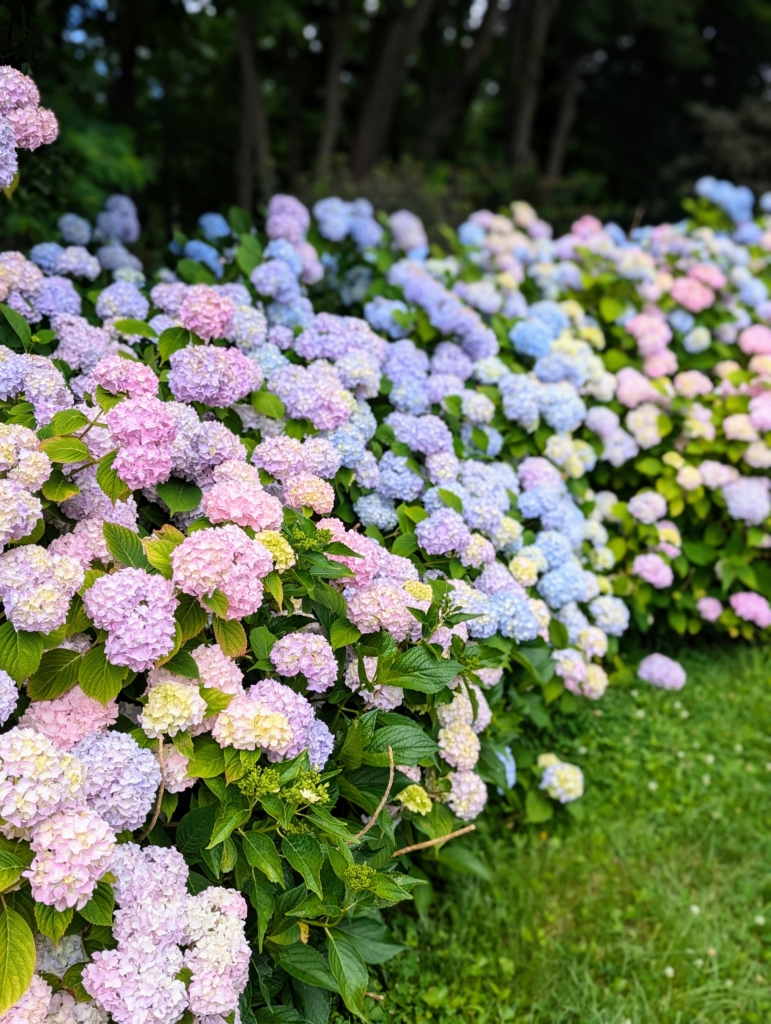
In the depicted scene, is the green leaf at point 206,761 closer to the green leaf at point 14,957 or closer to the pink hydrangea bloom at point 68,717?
the pink hydrangea bloom at point 68,717

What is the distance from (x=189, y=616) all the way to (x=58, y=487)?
1.23 feet

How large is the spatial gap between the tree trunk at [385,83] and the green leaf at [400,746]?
7.26 m

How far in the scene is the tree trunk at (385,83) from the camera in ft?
24.2

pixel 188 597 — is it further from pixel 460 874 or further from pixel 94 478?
pixel 460 874

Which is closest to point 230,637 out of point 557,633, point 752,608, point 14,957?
point 14,957

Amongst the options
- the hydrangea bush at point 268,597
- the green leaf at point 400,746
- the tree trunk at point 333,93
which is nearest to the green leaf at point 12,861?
the hydrangea bush at point 268,597

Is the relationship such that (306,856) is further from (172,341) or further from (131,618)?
(172,341)

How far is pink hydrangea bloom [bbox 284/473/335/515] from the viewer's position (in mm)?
1796

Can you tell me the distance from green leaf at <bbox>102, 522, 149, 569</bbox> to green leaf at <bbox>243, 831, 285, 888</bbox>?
0.51 m

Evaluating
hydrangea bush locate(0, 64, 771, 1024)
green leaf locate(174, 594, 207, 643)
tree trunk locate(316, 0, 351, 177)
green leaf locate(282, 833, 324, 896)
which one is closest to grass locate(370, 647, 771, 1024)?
hydrangea bush locate(0, 64, 771, 1024)

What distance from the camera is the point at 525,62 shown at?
10.8 meters

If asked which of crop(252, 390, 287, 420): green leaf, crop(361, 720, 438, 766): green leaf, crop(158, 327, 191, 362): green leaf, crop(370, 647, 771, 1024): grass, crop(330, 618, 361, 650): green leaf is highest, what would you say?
crop(158, 327, 191, 362): green leaf

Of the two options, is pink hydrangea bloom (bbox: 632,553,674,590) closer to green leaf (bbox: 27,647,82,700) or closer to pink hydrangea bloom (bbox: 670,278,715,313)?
pink hydrangea bloom (bbox: 670,278,715,313)

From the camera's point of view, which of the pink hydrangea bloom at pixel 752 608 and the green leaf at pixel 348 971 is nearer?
the green leaf at pixel 348 971
